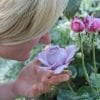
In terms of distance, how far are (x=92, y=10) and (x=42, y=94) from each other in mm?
457

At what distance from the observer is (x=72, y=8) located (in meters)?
1.97

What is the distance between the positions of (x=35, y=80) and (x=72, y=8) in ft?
1.22

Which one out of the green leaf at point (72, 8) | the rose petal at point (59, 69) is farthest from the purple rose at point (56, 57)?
the green leaf at point (72, 8)

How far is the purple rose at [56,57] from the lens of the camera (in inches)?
63.5

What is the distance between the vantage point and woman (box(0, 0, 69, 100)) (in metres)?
1.37

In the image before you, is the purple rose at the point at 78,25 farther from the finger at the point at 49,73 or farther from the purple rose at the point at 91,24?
the finger at the point at 49,73

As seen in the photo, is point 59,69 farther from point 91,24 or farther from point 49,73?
point 91,24

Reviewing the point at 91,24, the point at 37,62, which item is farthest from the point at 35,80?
the point at 91,24

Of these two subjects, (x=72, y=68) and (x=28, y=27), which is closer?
(x=28, y=27)

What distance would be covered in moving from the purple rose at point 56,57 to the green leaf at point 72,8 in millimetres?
284

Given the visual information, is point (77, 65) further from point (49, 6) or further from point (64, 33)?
point (49, 6)

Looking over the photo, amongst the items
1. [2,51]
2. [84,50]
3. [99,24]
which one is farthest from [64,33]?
[2,51]

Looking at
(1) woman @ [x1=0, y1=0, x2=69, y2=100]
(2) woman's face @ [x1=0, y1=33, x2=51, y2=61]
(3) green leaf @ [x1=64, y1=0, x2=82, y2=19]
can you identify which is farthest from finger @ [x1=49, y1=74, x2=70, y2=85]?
(3) green leaf @ [x1=64, y1=0, x2=82, y2=19]

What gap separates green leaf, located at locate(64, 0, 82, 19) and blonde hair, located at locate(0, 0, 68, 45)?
490 millimetres
